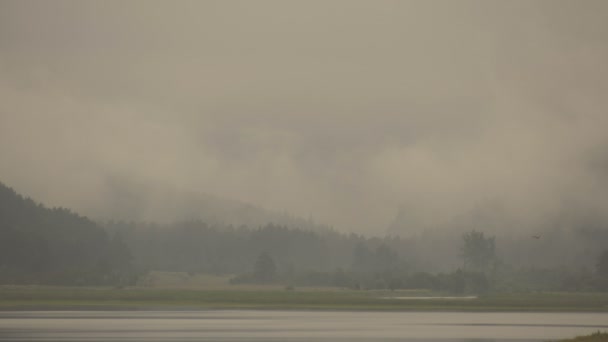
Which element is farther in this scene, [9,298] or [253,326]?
[9,298]

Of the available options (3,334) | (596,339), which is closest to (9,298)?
(3,334)

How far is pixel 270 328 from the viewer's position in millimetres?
115875

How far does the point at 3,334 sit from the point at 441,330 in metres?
46.6

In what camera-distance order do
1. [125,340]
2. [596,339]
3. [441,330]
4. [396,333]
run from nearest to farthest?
[596,339] < [125,340] < [396,333] < [441,330]

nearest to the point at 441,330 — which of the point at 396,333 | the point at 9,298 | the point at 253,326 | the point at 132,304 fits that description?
the point at 396,333

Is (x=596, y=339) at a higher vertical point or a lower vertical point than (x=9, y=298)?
lower

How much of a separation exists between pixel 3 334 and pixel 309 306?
3923 inches

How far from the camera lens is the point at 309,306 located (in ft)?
634

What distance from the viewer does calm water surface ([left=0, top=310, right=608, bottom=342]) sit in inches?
3893

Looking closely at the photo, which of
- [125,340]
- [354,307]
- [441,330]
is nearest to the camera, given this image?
[125,340]

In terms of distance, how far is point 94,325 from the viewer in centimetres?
11775

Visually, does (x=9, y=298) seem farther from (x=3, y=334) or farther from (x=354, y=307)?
(x=3, y=334)

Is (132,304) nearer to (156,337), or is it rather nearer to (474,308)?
(474,308)

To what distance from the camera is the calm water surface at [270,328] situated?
98.9 meters
